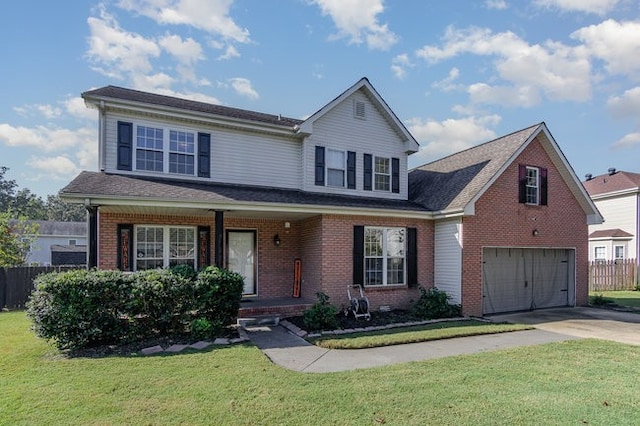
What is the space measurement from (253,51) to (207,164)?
3.71 meters

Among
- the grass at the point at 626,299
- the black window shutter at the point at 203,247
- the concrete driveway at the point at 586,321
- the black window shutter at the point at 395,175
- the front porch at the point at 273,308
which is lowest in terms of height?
the grass at the point at 626,299

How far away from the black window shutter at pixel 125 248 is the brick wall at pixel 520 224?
9.83 m

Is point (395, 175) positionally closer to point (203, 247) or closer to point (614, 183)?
point (203, 247)

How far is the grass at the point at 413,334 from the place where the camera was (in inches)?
307

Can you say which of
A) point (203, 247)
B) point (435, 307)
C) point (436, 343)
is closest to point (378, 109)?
point (435, 307)

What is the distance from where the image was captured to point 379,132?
1375 cm

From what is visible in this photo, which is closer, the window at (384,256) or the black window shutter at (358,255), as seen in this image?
the black window shutter at (358,255)

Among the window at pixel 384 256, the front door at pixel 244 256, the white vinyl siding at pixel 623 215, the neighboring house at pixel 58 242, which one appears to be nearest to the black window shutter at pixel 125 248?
the front door at pixel 244 256

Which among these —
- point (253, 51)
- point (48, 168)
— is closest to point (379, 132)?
point (253, 51)

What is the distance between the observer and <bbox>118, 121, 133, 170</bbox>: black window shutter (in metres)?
10.6

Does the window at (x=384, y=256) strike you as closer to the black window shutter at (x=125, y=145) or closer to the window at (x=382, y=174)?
A: the window at (x=382, y=174)

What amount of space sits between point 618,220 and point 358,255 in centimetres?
2016

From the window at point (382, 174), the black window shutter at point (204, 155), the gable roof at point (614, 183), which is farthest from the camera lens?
the gable roof at point (614, 183)

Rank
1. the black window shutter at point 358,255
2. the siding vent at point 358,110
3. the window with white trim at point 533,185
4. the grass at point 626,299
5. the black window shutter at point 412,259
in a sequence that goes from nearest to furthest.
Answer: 1. the black window shutter at point 358,255
2. the black window shutter at point 412,259
3. the window with white trim at point 533,185
4. the siding vent at point 358,110
5. the grass at point 626,299
